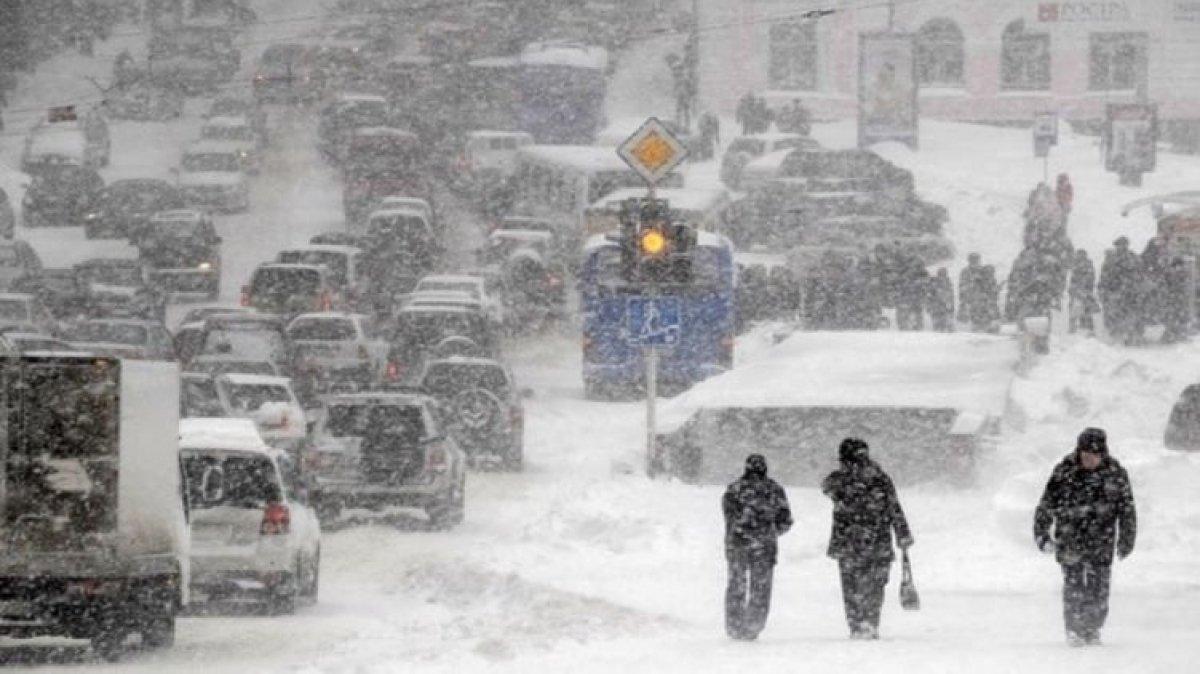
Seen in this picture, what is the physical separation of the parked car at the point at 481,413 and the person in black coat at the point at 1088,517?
19.1 meters

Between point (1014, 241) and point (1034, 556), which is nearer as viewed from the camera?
point (1034, 556)

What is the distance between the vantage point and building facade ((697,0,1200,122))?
270 feet

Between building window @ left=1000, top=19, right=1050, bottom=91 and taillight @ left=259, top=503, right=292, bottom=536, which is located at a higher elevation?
building window @ left=1000, top=19, right=1050, bottom=91

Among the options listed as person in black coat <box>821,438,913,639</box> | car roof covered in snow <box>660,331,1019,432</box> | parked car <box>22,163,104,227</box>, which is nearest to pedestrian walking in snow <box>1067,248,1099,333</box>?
car roof covered in snow <box>660,331,1019,432</box>

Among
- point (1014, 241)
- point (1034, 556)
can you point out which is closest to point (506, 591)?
point (1034, 556)

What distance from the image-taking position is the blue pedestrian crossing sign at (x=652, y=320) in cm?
3250

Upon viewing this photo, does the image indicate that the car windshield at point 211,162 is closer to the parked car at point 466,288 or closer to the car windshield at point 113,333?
the parked car at point 466,288

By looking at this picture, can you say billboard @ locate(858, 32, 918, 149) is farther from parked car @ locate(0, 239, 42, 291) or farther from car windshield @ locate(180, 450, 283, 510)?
car windshield @ locate(180, 450, 283, 510)

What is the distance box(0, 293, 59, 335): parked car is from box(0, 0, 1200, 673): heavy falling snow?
13cm

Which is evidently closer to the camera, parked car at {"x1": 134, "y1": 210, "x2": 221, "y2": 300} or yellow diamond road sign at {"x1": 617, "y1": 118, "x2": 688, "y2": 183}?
yellow diamond road sign at {"x1": 617, "y1": 118, "x2": 688, "y2": 183}

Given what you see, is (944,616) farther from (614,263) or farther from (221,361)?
(614,263)

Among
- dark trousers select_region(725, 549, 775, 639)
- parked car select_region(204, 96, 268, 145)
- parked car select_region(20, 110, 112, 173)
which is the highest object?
parked car select_region(204, 96, 268, 145)

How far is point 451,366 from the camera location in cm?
3800

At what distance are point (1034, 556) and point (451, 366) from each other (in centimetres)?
1279
